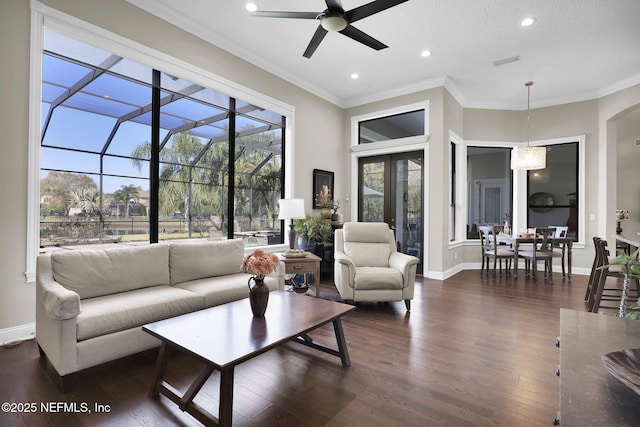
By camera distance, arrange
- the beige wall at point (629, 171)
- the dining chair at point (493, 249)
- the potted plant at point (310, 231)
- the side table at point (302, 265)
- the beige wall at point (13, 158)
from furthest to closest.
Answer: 1. the beige wall at point (629, 171)
2. the dining chair at point (493, 249)
3. the potted plant at point (310, 231)
4. the side table at point (302, 265)
5. the beige wall at point (13, 158)

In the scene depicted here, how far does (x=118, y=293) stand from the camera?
2717 mm

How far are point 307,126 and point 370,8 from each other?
3.05 m

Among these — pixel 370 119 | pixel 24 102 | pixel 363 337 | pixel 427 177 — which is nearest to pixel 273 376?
pixel 363 337

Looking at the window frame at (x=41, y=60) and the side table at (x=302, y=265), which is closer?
the window frame at (x=41, y=60)

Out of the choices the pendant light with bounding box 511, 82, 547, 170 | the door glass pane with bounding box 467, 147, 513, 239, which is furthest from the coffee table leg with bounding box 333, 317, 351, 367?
the door glass pane with bounding box 467, 147, 513, 239

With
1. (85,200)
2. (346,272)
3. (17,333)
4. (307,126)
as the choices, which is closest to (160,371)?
(17,333)

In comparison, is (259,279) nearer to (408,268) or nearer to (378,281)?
(378,281)

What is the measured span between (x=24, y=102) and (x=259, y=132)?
286 centimetres

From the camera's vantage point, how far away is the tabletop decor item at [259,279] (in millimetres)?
2217

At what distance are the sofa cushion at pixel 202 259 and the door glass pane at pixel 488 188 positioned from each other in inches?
206

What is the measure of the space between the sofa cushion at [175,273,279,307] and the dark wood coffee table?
0.45m

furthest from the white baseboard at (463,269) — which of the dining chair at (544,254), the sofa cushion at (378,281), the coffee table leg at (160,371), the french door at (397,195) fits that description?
the coffee table leg at (160,371)

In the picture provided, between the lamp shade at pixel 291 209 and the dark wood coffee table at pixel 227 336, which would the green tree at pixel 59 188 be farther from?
the lamp shade at pixel 291 209

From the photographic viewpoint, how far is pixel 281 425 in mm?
1727
